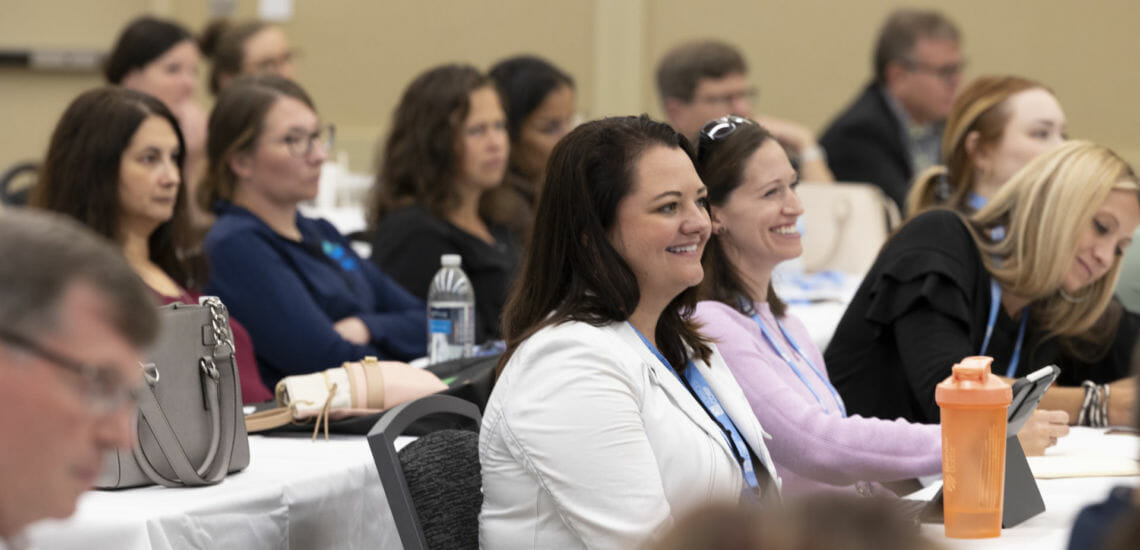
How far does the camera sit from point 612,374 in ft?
6.36

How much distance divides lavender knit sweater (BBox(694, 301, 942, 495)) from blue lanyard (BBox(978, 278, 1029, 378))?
0.69 metres

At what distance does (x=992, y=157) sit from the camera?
12.3ft

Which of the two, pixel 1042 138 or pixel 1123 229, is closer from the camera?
pixel 1123 229

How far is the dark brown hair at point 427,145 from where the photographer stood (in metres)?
4.28

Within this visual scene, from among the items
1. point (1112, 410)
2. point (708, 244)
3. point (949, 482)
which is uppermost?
point (708, 244)

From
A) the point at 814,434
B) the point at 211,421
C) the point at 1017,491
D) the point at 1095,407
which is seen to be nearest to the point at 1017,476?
the point at 1017,491

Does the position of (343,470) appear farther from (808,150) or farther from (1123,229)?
(808,150)

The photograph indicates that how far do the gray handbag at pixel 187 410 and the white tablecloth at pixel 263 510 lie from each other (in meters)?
0.03

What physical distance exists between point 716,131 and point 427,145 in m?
1.82

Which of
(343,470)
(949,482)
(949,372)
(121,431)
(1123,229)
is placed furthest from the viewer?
(1123,229)

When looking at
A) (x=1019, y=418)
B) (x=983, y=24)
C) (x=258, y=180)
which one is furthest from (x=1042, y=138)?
(x=983, y=24)

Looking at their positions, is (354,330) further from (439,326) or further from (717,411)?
(717,411)

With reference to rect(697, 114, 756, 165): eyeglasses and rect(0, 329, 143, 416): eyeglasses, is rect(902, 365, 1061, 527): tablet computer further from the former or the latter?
rect(0, 329, 143, 416): eyeglasses

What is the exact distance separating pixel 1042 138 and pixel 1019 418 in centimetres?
188
